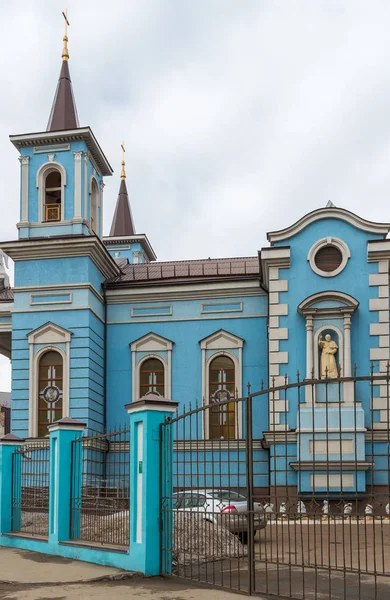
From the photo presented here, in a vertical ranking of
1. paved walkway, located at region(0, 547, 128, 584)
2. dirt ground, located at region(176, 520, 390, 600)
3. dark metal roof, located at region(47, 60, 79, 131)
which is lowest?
paved walkway, located at region(0, 547, 128, 584)

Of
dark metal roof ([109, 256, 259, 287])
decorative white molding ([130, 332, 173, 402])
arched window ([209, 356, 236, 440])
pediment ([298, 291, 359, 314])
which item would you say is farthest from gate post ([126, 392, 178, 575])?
dark metal roof ([109, 256, 259, 287])

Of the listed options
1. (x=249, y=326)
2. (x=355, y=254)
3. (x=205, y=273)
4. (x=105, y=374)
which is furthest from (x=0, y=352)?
(x=355, y=254)

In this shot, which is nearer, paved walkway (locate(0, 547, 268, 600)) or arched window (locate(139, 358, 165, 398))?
paved walkway (locate(0, 547, 268, 600))

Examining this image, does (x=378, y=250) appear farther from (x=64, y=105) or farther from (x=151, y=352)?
(x=64, y=105)

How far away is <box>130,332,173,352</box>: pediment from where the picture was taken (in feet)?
72.1

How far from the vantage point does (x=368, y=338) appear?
1986 cm

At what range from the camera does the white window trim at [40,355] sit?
20.8 metres

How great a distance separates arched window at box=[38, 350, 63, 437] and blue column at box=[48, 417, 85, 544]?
7967 mm

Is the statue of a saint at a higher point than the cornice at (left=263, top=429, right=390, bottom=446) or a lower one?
higher

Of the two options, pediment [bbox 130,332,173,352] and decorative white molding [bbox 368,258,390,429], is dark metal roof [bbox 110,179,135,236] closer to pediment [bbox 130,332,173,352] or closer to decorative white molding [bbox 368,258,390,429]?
pediment [bbox 130,332,173,352]

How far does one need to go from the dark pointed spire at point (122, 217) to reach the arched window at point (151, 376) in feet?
50.9

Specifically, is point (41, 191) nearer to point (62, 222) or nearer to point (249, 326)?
point (62, 222)

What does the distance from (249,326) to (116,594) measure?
1330cm

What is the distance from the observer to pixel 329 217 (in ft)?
66.5
